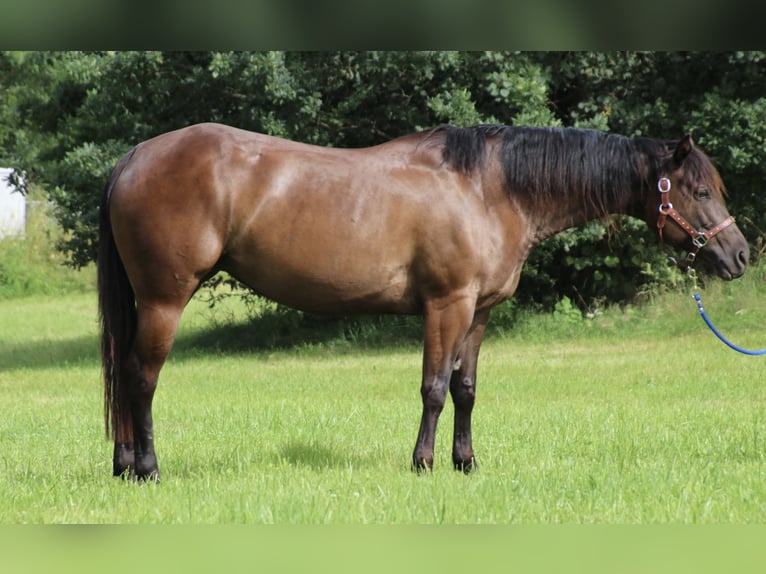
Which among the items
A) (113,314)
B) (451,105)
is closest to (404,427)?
(113,314)

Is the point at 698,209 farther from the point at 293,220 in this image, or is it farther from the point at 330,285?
the point at 293,220

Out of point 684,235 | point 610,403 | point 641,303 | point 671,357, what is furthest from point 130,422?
point 641,303

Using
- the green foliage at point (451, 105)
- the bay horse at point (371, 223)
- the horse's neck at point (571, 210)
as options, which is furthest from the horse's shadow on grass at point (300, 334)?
the bay horse at point (371, 223)

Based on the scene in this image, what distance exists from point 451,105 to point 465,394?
311 inches

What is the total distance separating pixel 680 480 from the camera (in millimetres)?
5809

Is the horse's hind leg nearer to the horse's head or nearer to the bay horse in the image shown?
the bay horse

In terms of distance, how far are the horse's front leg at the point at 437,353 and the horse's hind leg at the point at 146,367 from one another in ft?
5.09

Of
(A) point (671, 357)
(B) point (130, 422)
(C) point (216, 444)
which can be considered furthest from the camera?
(A) point (671, 357)

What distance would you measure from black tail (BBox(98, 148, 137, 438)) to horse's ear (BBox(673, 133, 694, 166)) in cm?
341

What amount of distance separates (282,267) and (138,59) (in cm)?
917

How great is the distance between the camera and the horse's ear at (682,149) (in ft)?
19.9

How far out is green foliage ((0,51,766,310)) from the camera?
13758 millimetres

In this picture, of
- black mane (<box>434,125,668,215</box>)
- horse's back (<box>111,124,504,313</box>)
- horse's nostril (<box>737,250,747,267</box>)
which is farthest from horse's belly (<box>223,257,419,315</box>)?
horse's nostril (<box>737,250,747,267</box>)

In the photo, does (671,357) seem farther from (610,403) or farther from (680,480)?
(680,480)
